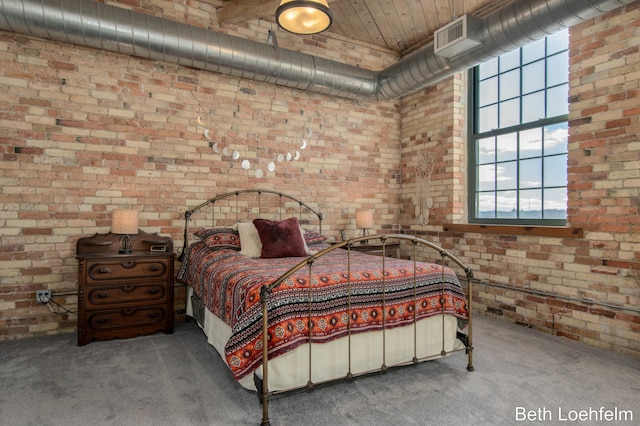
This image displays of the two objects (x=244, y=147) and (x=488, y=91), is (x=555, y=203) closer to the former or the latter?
(x=488, y=91)

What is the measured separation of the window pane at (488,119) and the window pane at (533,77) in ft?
1.42

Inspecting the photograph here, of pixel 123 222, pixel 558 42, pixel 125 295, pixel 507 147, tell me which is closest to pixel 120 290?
pixel 125 295

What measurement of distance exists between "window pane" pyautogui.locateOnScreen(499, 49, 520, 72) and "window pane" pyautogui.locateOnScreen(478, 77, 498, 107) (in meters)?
0.16

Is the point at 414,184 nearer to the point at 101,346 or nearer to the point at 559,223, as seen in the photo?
the point at 559,223

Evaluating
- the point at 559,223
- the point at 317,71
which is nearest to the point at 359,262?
the point at 559,223

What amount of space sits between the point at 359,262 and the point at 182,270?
1961 millimetres

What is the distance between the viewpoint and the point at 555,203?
406 cm

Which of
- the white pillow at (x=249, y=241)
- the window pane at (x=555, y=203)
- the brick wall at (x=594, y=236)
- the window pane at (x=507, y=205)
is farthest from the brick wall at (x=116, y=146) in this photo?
the window pane at (x=555, y=203)

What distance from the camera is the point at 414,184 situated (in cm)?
559

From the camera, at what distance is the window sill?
367cm

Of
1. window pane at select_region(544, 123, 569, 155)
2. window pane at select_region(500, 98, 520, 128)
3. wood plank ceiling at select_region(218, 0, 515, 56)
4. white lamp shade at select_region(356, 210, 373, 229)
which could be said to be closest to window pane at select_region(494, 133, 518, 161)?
window pane at select_region(500, 98, 520, 128)

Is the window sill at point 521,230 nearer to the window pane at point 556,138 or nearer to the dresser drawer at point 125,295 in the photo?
the window pane at point 556,138

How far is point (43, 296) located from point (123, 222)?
3.38ft

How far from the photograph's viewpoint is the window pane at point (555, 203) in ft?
13.0
